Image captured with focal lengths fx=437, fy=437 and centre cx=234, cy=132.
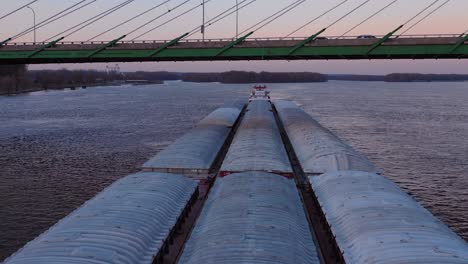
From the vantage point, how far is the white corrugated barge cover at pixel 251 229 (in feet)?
46.5

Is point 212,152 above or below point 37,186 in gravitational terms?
above

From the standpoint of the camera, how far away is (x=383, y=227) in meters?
16.3

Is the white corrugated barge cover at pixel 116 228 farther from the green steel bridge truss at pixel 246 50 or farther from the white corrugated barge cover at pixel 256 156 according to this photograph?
the green steel bridge truss at pixel 246 50

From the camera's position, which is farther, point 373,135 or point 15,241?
point 373,135

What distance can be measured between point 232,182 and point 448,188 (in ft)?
84.1

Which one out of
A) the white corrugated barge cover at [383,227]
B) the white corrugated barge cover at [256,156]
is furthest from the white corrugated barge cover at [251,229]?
the white corrugated barge cover at [256,156]

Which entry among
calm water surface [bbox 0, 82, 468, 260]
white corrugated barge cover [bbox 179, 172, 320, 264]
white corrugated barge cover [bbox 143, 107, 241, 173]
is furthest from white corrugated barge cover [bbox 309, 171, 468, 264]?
calm water surface [bbox 0, 82, 468, 260]

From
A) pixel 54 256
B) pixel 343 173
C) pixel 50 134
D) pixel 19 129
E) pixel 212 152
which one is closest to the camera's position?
pixel 54 256

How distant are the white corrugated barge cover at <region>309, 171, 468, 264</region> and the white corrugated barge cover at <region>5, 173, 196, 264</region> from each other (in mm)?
7111

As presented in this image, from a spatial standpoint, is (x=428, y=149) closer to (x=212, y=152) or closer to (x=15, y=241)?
(x=212, y=152)

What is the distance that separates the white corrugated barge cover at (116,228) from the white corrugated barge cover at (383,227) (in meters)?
7.11

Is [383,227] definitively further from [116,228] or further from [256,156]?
[256,156]

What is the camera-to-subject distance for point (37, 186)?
38125mm

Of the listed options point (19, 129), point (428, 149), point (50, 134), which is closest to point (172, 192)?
point (428, 149)
